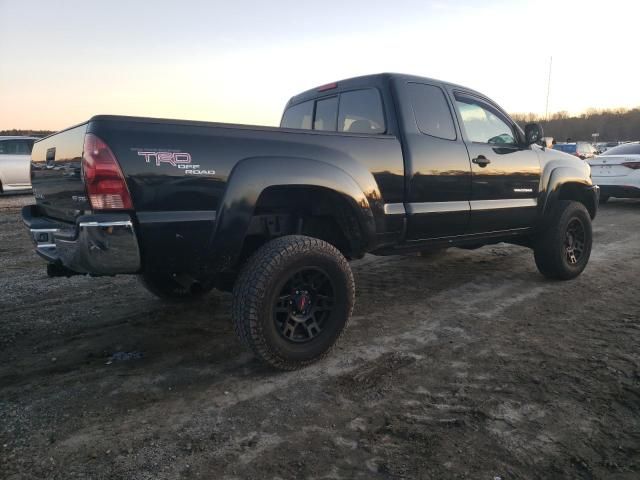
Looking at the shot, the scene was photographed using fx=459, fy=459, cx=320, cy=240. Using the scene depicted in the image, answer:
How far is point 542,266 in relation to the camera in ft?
16.5

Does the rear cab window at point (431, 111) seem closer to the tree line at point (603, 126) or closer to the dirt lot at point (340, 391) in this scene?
the dirt lot at point (340, 391)

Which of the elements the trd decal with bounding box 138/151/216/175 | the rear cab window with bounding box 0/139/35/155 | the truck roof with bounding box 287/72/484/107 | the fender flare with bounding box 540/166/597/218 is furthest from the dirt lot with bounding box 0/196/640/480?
the rear cab window with bounding box 0/139/35/155

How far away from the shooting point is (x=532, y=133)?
4.56m

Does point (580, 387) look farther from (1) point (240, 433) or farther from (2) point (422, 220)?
(1) point (240, 433)

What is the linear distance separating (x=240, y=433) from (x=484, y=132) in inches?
139

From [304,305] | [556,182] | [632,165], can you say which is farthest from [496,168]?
[632,165]

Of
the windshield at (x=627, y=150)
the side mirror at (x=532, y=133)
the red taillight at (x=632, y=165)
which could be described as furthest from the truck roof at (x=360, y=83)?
the windshield at (x=627, y=150)

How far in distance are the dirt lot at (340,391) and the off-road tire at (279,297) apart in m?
0.15

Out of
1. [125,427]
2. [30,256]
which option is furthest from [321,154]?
[30,256]

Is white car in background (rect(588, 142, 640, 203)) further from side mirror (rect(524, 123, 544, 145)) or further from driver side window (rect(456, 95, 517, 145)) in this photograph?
driver side window (rect(456, 95, 517, 145))

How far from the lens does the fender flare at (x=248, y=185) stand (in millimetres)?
2746

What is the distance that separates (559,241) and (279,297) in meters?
3.38

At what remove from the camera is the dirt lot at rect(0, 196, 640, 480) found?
6.87 feet

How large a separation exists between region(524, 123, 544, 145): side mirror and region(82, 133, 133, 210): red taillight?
384cm
